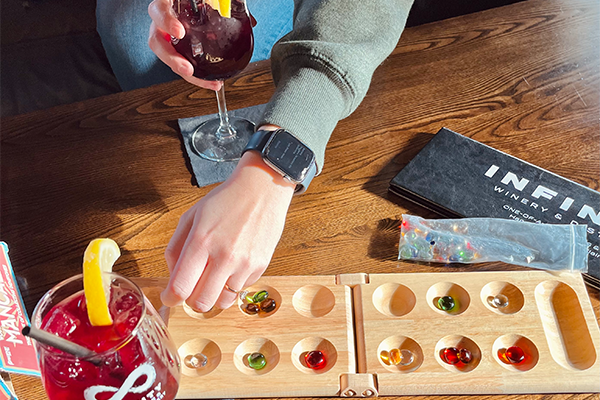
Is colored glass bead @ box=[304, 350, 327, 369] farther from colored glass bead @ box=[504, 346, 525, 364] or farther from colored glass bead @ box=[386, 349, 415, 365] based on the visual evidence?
colored glass bead @ box=[504, 346, 525, 364]

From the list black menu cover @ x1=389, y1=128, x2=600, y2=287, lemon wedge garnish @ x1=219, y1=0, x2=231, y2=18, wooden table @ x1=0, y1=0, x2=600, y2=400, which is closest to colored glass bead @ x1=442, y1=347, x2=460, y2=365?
wooden table @ x1=0, y1=0, x2=600, y2=400

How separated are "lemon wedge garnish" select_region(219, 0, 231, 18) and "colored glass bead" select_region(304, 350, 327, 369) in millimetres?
531

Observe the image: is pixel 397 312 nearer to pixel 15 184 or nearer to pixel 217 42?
pixel 217 42

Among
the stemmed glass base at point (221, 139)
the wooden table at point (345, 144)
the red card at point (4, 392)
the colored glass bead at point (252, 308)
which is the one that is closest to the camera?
the red card at point (4, 392)

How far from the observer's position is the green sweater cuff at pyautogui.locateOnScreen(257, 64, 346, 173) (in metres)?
0.80

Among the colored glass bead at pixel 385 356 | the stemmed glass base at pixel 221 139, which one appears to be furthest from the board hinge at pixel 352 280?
the stemmed glass base at pixel 221 139

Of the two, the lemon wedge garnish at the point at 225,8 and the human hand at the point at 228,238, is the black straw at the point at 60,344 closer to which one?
the human hand at the point at 228,238

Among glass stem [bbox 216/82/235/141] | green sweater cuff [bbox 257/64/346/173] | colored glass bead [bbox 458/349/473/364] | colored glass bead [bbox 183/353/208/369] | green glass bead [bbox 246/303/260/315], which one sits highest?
green sweater cuff [bbox 257/64/346/173]

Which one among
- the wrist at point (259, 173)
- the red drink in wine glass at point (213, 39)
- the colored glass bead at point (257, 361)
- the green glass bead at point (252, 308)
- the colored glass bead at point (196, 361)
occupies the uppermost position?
the red drink in wine glass at point (213, 39)

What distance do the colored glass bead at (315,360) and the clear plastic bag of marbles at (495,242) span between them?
0.21 metres

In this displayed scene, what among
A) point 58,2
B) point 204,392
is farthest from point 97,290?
point 58,2

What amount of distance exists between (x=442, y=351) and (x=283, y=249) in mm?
286

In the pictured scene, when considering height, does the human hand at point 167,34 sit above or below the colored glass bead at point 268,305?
above

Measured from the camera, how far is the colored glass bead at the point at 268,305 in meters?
0.75
